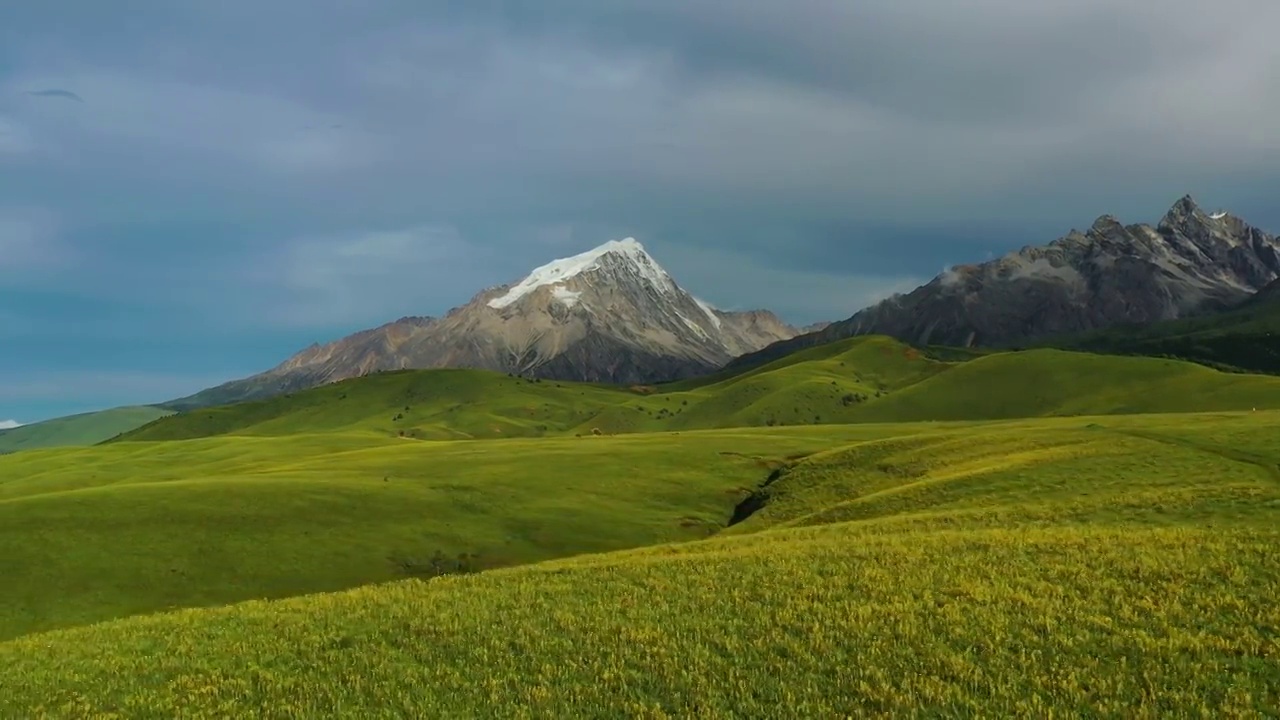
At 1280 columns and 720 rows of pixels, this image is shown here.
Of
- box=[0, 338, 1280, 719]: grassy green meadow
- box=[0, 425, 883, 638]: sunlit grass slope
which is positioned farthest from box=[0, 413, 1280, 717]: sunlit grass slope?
box=[0, 425, 883, 638]: sunlit grass slope

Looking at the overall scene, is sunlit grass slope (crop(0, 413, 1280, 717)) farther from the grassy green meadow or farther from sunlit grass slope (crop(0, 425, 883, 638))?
sunlit grass slope (crop(0, 425, 883, 638))

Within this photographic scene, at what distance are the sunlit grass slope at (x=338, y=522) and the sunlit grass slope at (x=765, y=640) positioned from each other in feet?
104

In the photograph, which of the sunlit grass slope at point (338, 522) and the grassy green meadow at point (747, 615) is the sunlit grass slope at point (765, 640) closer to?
the grassy green meadow at point (747, 615)

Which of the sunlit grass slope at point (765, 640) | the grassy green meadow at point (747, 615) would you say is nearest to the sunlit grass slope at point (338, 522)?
the grassy green meadow at point (747, 615)

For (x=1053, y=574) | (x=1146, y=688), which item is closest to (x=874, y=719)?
(x=1146, y=688)

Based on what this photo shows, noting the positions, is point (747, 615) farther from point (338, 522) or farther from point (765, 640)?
point (338, 522)

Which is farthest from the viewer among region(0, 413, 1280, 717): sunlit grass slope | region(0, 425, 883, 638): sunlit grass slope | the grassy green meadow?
region(0, 425, 883, 638): sunlit grass slope

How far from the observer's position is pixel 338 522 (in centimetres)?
7638

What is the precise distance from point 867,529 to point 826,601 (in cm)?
2097

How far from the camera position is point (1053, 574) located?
92.4ft

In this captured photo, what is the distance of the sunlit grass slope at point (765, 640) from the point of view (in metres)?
19.4

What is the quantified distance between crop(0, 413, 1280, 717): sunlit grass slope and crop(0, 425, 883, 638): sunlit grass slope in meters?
31.7

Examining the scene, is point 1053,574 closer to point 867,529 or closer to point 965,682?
point 965,682

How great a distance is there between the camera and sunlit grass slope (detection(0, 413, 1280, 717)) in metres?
19.4
